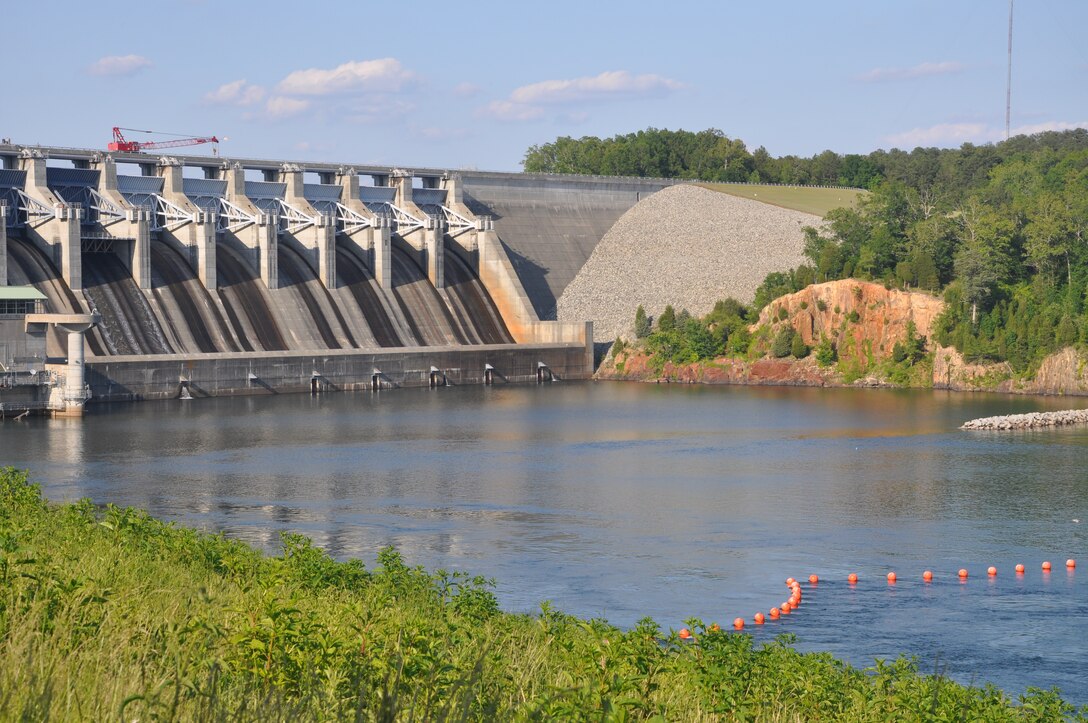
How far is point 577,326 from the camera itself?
7388 cm

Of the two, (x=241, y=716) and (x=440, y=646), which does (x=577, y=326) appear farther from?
(x=241, y=716)

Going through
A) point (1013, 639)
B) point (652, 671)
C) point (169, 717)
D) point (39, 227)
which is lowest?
point (1013, 639)

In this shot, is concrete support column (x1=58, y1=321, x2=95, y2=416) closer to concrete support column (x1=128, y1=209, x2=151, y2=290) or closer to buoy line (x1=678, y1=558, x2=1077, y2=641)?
concrete support column (x1=128, y1=209, x2=151, y2=290)

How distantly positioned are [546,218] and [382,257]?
1666 centimetres

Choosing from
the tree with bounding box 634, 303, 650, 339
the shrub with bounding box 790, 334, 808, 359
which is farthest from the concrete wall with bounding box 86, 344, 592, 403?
the shrub with bounding box 790, 334, 808, 359

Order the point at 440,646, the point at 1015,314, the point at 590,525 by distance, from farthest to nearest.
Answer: the point at 1015,314
the point at 590,525
the point at 440,646

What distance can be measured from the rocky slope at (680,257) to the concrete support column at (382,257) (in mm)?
12080

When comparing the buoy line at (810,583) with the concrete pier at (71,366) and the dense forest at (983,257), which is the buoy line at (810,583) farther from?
the dense forest at (983,257)

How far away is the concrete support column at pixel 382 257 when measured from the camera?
67.8 m

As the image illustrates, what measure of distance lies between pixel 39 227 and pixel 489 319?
2386 cm

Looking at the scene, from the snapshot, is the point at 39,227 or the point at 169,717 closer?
the point at 169,717

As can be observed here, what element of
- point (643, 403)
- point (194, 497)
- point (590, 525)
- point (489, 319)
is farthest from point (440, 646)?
point (489, 319)

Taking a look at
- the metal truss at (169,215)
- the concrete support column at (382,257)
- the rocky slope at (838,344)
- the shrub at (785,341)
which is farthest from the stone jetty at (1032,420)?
the metal truss at (169,215)

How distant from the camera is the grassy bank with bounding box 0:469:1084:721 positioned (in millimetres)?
7426
